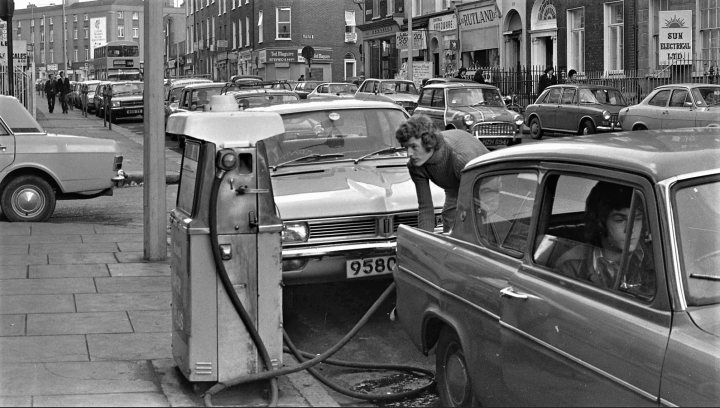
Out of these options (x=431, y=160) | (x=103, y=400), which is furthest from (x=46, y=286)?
(x=431, y=160)

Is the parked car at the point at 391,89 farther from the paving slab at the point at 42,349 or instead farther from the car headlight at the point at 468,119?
the paving slab at the point at 42,349

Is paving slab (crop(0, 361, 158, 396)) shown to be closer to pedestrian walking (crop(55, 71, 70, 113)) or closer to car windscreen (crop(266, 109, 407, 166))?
car windscreen (crop(266, 109, 407, 166))

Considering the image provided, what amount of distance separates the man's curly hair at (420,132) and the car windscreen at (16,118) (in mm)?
8049

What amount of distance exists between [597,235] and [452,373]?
1.44 meters

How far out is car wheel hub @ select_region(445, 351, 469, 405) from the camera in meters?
5.37

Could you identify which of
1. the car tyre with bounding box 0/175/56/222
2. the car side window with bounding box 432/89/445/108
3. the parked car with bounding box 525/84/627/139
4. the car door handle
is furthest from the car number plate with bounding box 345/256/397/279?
the parked car with bounding box 525/84/627/139

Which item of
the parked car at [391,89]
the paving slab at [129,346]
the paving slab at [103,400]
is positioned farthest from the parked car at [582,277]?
the parked car at [391,89]

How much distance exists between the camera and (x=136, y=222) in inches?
546

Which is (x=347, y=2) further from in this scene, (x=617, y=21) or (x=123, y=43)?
(x=617, y=21)

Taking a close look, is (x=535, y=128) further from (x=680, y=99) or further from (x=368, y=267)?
(x=368, y=267)

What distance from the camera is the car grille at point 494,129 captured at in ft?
82.6

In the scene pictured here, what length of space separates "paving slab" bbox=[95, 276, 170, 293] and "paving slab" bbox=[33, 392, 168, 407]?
3.15 m

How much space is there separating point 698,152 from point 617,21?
33215 millimetres

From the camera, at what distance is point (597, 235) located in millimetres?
4453
